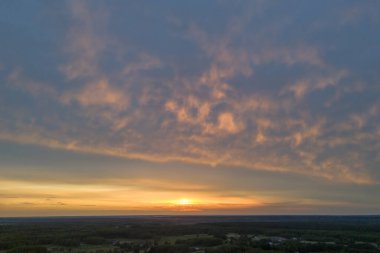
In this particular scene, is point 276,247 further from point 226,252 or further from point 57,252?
point 57,252

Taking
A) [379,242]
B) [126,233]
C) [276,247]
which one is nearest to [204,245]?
[276,247]

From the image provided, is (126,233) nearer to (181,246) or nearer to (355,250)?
(181,246)

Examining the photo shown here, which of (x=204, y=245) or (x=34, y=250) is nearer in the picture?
(x=34, y=250)

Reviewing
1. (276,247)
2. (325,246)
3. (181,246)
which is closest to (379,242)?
(325,246)

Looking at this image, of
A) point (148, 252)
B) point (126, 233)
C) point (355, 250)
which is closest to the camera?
point (148, 252)

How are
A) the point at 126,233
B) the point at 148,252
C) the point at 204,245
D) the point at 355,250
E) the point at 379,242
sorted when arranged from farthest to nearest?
the point at 126,233 < the point at 379,242 < the point at 204,245 < the point at 355,250 < the point at 148,252

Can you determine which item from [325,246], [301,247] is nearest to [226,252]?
[301,247]

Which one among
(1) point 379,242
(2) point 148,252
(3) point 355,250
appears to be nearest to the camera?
(2) point 148,252

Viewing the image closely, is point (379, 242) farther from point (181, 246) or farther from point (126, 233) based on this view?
point (126, 233)

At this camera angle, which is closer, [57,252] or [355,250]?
[57,252]
